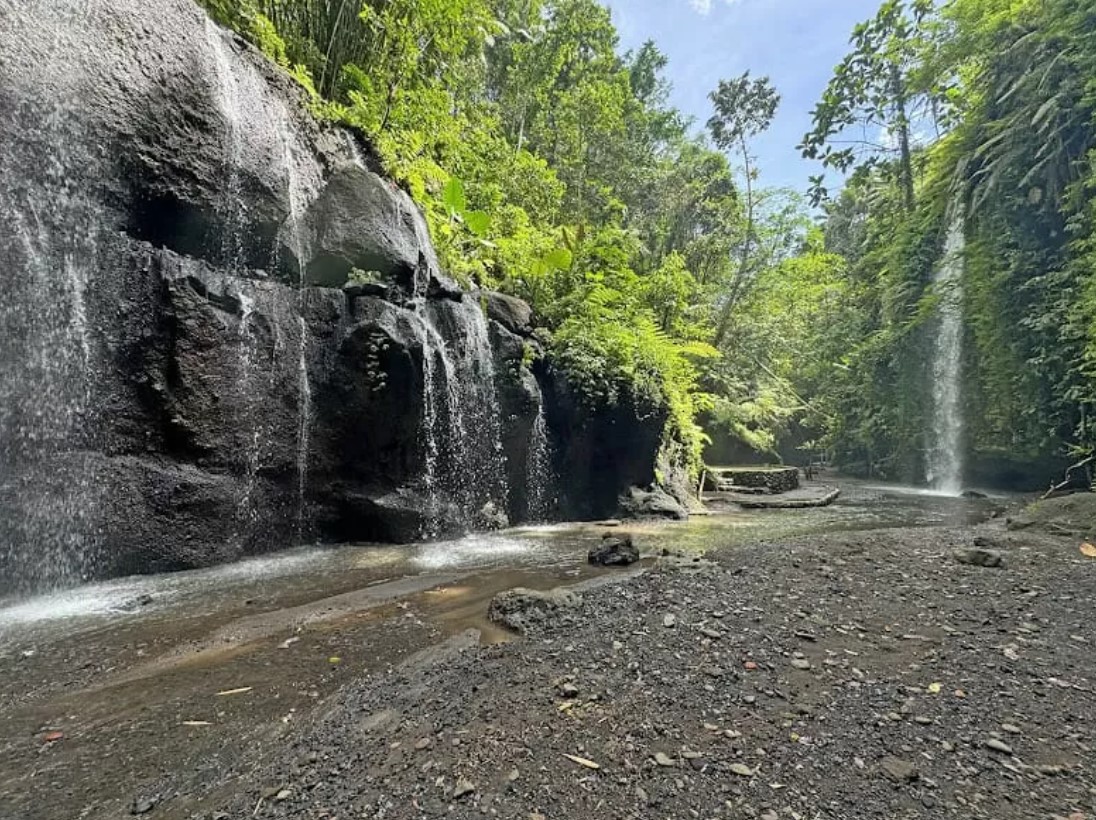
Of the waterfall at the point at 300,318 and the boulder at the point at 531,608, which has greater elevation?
the waterfall at the point at 300,318

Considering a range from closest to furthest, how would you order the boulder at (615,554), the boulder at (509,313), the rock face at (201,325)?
the rock face at (201,325)
the boulder at (615,554)
the boulder at (509,313)

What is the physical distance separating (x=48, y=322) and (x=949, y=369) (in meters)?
21.8

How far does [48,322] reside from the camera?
5668 millimetres

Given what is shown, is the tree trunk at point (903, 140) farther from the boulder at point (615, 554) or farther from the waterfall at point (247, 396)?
the waterfall at point (247, 396)

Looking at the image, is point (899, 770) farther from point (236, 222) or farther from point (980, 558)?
point (236, 222)

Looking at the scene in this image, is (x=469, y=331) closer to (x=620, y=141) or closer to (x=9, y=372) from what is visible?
(x=9, y=372)

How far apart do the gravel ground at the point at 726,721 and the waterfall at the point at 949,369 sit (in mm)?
16017

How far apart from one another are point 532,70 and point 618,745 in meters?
22.0

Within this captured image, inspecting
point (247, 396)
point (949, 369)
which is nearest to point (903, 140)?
point (949, 369)

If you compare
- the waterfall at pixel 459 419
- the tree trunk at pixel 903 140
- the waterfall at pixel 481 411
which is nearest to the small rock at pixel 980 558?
the waterfall at pixel 459 419

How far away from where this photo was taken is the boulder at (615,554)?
6.01m

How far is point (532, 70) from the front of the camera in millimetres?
19344

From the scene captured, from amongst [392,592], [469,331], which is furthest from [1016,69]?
[392,592]

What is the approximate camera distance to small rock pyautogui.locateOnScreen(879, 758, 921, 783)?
198 cm
